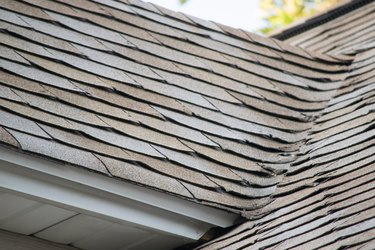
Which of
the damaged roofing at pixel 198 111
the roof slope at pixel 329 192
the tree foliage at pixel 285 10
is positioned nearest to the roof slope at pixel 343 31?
the damaged roofing at pixel 198 111

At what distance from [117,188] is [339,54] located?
107 inches

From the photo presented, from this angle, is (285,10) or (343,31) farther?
(285,10)

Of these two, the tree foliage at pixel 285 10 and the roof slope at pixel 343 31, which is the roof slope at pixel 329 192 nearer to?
the roof slope at pixel 343 31

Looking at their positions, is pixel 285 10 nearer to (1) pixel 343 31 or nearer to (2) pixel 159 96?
(1) pixel 343 31

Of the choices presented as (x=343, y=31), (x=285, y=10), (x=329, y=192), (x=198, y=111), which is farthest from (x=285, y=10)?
(x=329, y=192)

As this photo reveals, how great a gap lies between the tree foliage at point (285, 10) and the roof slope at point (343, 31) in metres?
5.74

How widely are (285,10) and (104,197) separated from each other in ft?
32.0

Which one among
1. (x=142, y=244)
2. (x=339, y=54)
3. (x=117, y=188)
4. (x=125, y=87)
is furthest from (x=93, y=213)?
(x=339, y=54)

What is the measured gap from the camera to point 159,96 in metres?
5.23

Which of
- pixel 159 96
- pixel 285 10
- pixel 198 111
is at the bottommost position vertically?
pixel 198 111

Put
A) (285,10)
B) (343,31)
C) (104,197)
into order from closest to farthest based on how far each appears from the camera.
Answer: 1. (104,197)
2. (343,31)
3. (285,10)

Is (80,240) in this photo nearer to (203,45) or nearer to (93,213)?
(93,213)

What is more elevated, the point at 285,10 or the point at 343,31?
the point at 285,10

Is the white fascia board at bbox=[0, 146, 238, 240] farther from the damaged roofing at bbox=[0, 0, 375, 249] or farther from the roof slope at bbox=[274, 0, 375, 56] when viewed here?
the roof slope at bbox=[274, 0, 375, 56]
